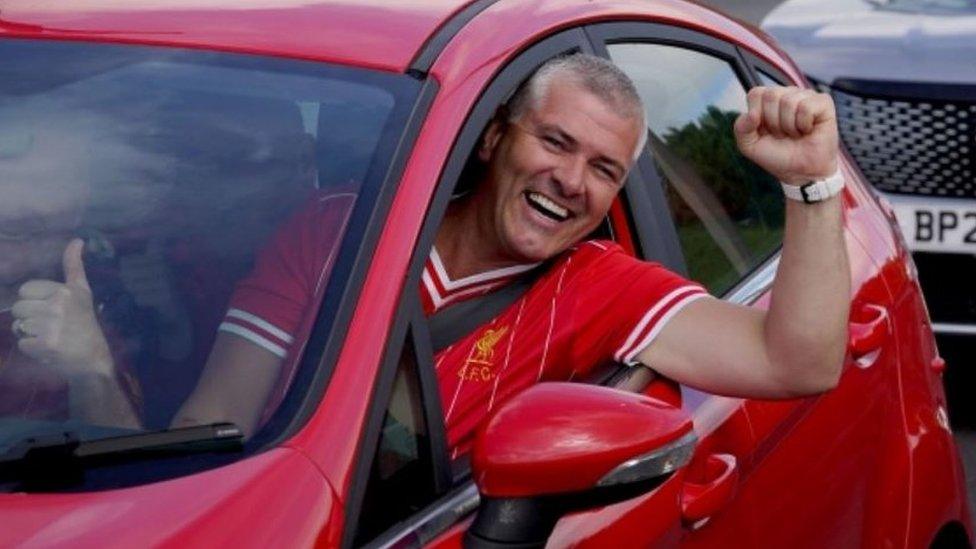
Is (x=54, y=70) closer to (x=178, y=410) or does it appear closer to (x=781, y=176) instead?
(x=178, y=410)

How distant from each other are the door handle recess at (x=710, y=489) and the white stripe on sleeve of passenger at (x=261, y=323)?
26.3 inches

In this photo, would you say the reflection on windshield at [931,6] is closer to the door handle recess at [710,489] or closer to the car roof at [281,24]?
the car roof at [281,24]

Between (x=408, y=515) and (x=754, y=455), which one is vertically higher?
(x=408, y=515)

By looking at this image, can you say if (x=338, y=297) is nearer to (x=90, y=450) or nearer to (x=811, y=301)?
(x=90, y=450)

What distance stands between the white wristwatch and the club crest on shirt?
456mm

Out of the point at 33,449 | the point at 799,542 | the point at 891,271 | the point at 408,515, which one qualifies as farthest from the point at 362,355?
the point at 891,271

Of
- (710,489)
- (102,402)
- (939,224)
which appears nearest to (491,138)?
(710,489)

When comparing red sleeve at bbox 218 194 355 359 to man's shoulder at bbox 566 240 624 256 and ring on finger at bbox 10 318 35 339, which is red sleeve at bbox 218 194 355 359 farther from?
man's shoulder at bbox 566 240 624 256

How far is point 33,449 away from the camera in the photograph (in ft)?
8.80

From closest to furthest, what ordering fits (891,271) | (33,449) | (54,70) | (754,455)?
1. (33,449)
2. (54,70)
3. (754,455)
4. (891,271)

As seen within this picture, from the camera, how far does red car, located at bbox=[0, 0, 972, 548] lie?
2.66 m

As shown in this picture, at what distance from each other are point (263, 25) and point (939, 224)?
190 inches

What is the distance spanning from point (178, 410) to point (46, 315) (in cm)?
27

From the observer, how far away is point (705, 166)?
14.0 feet
